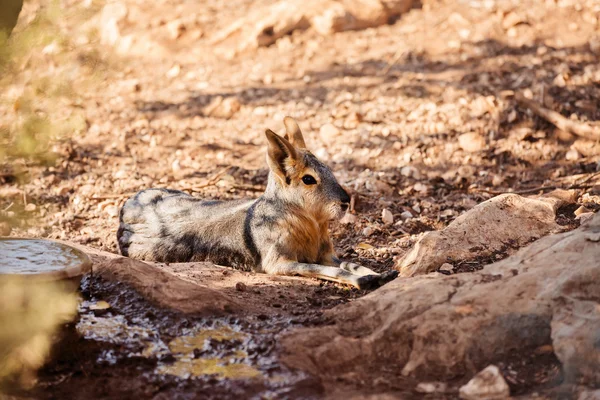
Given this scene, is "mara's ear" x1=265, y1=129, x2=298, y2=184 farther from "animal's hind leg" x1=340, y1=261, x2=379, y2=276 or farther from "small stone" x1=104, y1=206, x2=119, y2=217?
"small stone" x1=104, y1=206, x2=119, y2=217

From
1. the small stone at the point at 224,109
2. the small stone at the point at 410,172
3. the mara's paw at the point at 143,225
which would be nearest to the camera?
the mara's paw at the point at 143,225

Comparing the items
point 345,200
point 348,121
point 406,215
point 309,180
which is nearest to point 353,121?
point 348,121

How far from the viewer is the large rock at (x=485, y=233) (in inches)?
224

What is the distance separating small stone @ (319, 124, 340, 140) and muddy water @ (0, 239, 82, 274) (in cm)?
643

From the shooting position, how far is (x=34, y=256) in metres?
3.94

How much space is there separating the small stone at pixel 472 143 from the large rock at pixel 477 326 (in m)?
5.44

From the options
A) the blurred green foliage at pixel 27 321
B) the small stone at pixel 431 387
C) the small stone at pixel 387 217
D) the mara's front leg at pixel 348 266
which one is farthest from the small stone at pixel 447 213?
the blurred green foliage at pixel 27 321

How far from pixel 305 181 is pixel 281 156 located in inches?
12.2

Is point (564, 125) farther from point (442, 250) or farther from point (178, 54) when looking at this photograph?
point (178, 54)

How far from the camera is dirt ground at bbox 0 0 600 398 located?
7664mm

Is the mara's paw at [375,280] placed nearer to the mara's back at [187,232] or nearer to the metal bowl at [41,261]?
the mara's back at [187,232]

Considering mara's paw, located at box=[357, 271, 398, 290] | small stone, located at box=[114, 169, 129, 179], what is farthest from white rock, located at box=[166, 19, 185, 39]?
mara's paw, located at box=[357, 271, 398, 290]

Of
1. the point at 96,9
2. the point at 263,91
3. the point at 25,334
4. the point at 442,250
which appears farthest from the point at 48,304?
the point at 263,91

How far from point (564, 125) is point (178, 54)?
6.89 m
